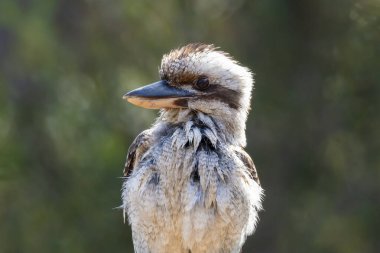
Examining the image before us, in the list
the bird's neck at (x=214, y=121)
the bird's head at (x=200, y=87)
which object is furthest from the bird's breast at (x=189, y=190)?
the bird's head at (x=200, y=87)

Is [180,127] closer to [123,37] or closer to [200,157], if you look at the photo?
[200,157]

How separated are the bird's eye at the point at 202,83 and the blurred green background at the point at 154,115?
483 centimetres

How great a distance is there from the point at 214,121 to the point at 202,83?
10.7 inches

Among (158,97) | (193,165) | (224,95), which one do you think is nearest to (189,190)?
(193,165)

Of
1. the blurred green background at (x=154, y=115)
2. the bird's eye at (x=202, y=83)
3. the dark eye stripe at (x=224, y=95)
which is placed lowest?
the blurred green background at (x=154, y=115)

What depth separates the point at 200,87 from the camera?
712 cm

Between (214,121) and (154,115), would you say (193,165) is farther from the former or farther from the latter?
(154,115)

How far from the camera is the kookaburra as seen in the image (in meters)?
6.73

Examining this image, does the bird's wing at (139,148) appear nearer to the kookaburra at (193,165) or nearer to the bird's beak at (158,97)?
the kookaburra at (193,165)

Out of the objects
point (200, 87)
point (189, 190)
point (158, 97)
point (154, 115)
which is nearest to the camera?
point (189, 190)

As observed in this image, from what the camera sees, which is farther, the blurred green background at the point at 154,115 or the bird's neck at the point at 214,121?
the blurred green background at the point at 154,115

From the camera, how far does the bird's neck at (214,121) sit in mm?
7020
